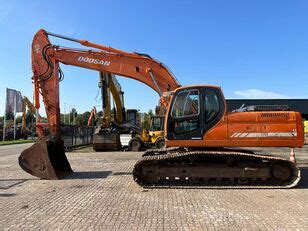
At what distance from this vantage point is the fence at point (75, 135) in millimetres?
24600

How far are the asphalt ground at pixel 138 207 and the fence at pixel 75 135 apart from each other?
1369cm

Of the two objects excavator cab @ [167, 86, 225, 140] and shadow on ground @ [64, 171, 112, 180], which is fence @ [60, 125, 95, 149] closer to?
shadow on ground @ [64, 171, 112, 180]

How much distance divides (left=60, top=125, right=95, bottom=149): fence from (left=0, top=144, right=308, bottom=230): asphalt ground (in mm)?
13691

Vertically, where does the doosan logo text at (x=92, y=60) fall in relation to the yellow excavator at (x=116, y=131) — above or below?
above

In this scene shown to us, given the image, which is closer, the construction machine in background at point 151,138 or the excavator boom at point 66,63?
the excavator boom at point 66,63

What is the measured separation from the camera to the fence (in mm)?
24600

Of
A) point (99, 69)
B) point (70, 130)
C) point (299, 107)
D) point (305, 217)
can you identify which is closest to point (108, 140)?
point (70, 130)

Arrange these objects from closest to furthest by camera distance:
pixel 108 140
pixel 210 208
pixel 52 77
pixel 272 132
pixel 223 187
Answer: pixel 210 208
pixel 223 187
pixel 272 132
pixel 52 77
pixel 108 140

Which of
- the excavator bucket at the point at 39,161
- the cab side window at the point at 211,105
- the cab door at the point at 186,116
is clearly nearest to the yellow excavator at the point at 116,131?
the excavator bucket at the point at 39,161

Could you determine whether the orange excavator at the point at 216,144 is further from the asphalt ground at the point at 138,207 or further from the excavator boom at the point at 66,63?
the excavator boom at the point at 66,63

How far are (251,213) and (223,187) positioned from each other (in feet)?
8.34

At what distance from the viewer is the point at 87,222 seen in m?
6.50

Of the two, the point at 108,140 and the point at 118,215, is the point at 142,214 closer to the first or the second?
the point at 118,215

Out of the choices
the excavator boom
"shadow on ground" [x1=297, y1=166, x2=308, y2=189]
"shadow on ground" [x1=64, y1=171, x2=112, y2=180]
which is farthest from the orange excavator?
the excavator boom
